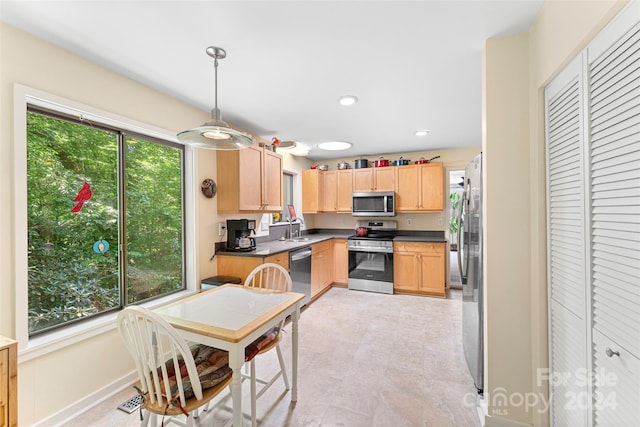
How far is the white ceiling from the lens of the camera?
55.2 inches

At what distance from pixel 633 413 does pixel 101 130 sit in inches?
129

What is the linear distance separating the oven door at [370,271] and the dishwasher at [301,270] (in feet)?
3.37

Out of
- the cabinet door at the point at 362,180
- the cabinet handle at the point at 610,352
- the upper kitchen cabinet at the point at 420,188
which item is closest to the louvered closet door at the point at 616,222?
the cabinet handle at the point at 610,352

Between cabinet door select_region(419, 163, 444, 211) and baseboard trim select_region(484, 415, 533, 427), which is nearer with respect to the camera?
baseboard trim select_region(484, 415, 533, 427)

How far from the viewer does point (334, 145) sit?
13.4 feet

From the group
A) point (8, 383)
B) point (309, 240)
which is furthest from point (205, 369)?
point (309, 240)

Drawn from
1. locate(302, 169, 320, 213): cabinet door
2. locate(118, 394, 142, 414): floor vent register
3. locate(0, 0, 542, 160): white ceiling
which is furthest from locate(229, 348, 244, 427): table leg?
locate(302, 169, 320, 213): cabinet door

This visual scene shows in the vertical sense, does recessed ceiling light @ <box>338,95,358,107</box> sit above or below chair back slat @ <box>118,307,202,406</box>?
above

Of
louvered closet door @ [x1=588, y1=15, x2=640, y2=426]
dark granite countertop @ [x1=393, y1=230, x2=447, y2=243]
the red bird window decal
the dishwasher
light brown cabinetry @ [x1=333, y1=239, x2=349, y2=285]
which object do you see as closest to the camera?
louvered closet door @ [x1=588, y1=15, x2=640, y2=426]

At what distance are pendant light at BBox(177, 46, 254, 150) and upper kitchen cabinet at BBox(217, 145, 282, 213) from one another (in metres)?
1.14

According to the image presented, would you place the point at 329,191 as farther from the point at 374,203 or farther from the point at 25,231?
the point at 25,231

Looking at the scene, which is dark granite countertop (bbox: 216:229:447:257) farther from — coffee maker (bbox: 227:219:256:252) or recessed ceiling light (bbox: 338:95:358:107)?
recessed ceiling light (bbox: 338:95:358:107)

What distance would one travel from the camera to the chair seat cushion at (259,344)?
1.65 meters

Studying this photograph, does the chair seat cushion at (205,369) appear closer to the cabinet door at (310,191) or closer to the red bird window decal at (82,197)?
the red bird window decal at (82,197)
